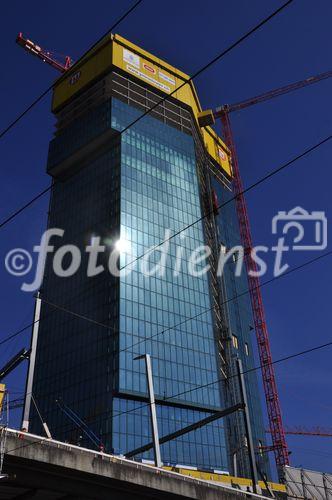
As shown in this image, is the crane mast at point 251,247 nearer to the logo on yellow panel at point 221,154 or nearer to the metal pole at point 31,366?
the logo on yellow panel at point 221,154

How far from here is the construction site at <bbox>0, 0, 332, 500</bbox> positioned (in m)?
85.9

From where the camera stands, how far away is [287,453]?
111 m

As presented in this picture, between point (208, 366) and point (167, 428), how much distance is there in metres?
15.5

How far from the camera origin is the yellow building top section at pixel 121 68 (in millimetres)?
118875

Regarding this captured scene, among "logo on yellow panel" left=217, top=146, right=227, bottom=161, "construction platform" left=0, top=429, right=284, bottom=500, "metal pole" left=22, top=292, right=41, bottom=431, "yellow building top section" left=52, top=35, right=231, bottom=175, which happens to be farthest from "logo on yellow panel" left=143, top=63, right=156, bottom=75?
"construction platform" left=0, top=429, right=284, bottom=500

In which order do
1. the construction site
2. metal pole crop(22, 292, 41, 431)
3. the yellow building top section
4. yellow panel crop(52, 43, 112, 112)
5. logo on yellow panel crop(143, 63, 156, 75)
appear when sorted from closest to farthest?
1. metal pole crop(22, 292, 41, 431)
2. the construction site
3. the yellow building top section
4. yellow panel crop(52, 43, 112, 112)
5. logo on yellow panel crop(143, 63, 156, 75)

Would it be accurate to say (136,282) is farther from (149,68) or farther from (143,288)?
(149,68)

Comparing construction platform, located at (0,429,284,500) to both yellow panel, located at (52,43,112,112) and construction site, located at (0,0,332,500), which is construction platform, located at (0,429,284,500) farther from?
yellow panel, located at (52,43,112,112)

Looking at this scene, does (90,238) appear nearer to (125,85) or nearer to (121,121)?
(121,121)

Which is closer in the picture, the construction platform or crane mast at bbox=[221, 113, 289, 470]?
the construction platform

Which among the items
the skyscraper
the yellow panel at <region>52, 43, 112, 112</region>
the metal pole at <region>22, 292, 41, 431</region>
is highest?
the yellow panel at <region>52, 43, 112, 112</region>

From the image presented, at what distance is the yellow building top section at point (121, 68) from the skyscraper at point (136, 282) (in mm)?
340

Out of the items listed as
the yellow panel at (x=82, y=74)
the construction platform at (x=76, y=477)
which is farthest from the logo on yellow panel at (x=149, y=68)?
the construction platform at (x=76, y=477)

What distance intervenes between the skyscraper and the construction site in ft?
0.90
